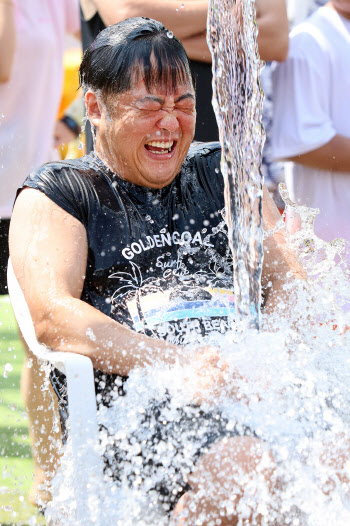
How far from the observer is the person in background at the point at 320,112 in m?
3.48

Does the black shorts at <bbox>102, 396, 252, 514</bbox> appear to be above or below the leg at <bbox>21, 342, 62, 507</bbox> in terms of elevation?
above

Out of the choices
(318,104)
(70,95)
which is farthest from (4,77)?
(70,95)

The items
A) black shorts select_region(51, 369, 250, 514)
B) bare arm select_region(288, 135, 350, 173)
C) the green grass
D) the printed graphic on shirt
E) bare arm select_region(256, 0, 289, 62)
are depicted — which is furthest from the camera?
bare arm select_region(288, 135, 350, 173)

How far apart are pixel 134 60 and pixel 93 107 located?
7.9 inches

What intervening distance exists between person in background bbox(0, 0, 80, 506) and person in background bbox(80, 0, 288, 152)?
43 centimetres

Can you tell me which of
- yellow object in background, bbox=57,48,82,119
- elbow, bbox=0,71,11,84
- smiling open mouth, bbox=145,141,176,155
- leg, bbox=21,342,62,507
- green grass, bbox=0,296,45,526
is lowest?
green grass, bbox=0,296,45,526

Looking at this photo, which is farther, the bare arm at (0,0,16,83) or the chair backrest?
the bare arm at (0,0,16,83)

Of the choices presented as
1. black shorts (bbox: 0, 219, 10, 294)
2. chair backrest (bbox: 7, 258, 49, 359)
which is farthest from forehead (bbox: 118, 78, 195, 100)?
black shorts (bbox: 0, 219, 10, 294)

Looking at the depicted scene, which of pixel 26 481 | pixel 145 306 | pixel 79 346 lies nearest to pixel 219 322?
pixel 145 306

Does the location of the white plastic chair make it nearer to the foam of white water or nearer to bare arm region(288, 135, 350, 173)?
the foam of white water

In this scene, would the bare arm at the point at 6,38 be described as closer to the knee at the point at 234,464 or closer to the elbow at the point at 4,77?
the elbow at the point at 4,77

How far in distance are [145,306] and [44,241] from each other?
309 millimetres

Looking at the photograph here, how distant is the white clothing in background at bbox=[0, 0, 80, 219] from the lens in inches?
144

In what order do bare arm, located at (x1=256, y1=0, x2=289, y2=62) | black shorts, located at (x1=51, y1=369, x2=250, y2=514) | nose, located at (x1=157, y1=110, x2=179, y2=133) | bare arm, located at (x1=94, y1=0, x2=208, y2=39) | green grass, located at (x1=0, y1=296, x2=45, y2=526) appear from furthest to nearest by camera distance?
bare arm, located at (x1=256, y1=0, x2=289, y2=62) < bare arm, located at (x1=94, y1=0, x2=208, y2=39) < green grass, located at (x1=0, y1=296, x2=45, y2=526) < nose, located at (x1=157, y1=110, x2=179, y2=133) < black shorts, located at (x1=51, y1=369, x2=250, y2=514)
